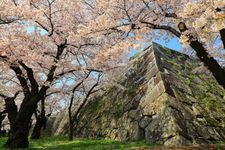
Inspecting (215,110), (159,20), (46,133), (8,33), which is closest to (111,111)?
(215,110)

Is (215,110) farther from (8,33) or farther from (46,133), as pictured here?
(46,133)

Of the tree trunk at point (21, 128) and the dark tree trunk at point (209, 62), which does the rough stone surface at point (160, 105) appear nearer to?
the dark tree trunk at point (209, 62)

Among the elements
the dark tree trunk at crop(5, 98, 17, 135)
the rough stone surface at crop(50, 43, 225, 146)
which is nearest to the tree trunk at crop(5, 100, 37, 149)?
the dark tree trunk at crop(5, 98, 17, 135)

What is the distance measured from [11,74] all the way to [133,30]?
1711cm

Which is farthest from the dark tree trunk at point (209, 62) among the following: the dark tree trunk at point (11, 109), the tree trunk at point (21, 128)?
the dark tree trunk at point (11, 109)

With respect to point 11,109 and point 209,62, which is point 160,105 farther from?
point 11,109

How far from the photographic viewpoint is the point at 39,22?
19.4 meters

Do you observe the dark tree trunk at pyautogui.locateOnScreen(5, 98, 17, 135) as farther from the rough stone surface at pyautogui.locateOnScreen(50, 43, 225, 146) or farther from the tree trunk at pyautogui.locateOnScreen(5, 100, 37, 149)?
the rough stone surface at pyautogui.locateOnScreen(50, 43, 225, 146)

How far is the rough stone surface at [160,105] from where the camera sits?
17.8 m

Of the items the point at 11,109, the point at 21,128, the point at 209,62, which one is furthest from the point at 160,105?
the point at 11,109

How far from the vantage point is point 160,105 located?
18547 mm

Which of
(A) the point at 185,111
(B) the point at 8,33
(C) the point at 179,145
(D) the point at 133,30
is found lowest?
(C) the point at 179,145

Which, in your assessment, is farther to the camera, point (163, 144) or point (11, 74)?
point (11, 74)

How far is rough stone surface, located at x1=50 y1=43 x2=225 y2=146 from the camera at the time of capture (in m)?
17.8
